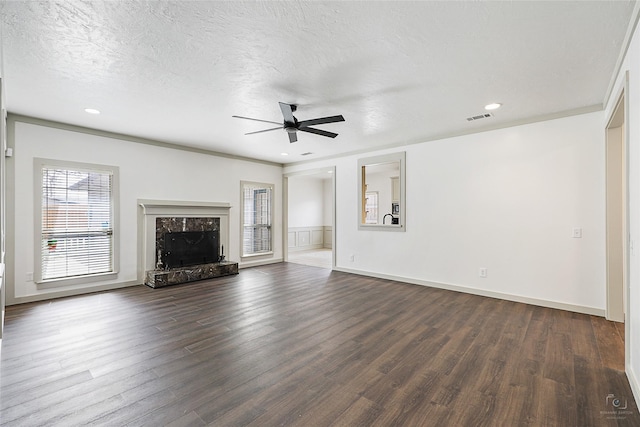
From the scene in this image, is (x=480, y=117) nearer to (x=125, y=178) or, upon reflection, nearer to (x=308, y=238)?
(x=125, y=178)

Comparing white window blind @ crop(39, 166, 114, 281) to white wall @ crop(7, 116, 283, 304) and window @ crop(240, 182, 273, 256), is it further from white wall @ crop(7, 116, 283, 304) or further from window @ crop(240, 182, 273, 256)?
window @ crop(240, 182, 273, 256)

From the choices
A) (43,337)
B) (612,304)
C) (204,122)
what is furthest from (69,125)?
(612,304)

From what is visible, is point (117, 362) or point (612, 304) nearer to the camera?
point (117, 362)

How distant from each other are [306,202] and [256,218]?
3701 millimetres

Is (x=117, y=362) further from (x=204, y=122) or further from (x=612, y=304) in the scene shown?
(x=612, y=304)

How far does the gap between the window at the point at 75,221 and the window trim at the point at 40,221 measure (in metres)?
0.01

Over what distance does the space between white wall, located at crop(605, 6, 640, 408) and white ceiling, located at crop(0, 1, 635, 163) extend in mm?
329

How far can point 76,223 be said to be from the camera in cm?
463

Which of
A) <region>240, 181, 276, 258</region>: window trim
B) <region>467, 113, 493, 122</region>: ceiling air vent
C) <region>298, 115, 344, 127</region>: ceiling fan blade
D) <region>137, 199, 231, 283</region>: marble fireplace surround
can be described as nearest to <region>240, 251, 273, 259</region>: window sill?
<region>240, 181, 276, 258</region>: window trim

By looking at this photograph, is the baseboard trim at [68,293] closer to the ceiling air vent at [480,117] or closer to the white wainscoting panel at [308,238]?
the white wainscoting panel at [308,238]

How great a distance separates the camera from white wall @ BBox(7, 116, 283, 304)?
411 centimetres

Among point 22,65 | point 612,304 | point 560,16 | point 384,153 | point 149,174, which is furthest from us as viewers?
point 384,153

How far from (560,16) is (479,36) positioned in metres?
0.49

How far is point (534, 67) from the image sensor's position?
2744 mm
